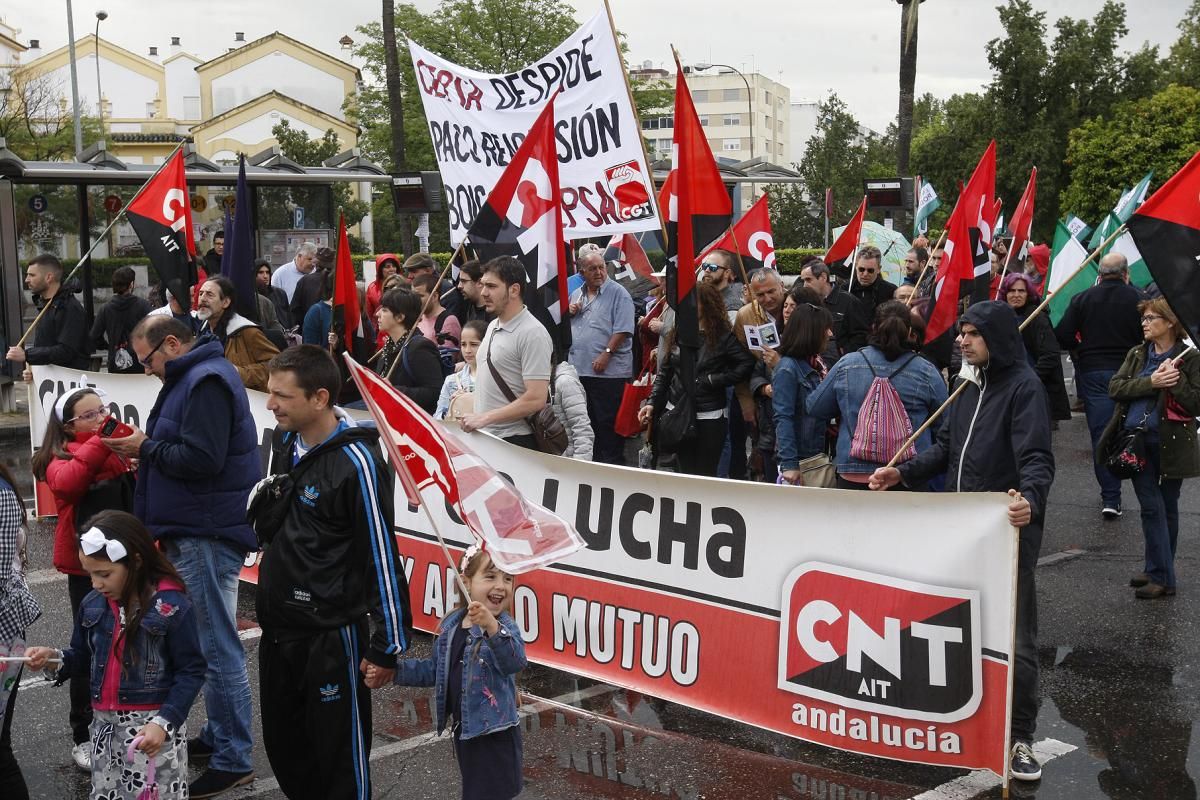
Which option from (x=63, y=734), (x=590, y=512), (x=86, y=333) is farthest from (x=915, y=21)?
(x=63, y=734)

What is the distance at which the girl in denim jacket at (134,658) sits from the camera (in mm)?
4168

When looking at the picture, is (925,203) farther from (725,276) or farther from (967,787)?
(967,787)

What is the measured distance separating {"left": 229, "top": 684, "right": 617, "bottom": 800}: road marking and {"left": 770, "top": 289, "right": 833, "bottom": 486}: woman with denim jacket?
166cm

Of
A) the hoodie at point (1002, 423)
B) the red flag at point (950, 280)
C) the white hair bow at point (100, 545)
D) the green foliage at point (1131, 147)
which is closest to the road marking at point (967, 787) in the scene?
the hoodie at point (1002, 423)

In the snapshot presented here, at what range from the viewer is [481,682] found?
3992 millimetres

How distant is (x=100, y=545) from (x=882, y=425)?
366 cm

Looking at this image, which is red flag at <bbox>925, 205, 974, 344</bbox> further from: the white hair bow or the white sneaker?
the white hair bow

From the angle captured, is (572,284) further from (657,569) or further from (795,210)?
(795,210)

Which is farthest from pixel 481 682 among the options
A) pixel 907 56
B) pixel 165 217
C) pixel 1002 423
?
pixel 907 56

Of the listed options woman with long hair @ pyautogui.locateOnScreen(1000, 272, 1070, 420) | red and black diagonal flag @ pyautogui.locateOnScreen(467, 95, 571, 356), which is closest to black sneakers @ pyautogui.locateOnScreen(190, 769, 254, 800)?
red and black diagonal flag @ pyautogui.locateOnScreen(467, 95, 571, 356)

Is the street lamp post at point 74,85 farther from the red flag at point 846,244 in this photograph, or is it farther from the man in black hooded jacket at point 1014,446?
the man in black hooded jacket at point 1014,446

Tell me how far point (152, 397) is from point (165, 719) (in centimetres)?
507

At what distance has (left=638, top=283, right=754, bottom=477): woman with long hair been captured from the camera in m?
7.94

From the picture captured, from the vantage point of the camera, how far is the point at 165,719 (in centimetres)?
414
